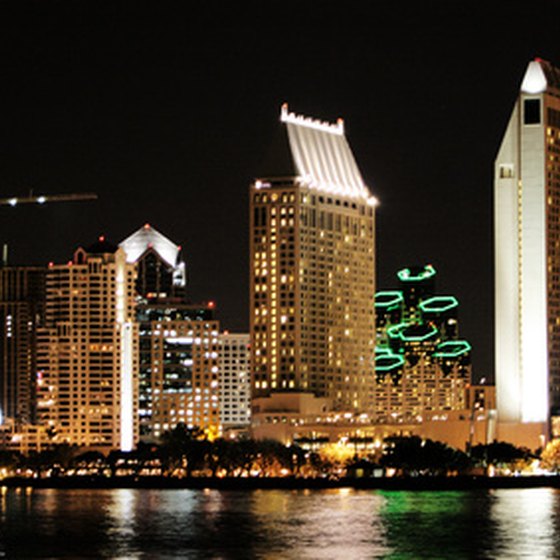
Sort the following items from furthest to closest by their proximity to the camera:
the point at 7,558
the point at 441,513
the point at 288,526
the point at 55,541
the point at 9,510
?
1. the point at 9,510
2. the point at 441,513
3. the point at 288,526
4. the point at 55,541
5. the point at 7,558

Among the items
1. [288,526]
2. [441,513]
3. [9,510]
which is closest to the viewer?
[288,526]

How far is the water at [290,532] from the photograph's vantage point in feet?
471

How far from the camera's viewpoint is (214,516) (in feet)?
606

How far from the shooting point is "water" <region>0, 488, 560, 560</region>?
143625mm

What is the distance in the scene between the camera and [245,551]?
144 meters

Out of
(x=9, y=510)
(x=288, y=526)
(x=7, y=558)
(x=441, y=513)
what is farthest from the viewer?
(x=9, y=510)

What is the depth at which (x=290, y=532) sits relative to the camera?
160 meters

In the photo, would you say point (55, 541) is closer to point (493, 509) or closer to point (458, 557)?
point (458, 557)

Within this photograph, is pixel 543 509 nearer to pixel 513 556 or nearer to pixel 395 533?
pixel 395 533

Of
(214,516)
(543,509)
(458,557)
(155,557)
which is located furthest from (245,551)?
(543,509)

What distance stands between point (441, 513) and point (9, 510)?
4610 centimetres

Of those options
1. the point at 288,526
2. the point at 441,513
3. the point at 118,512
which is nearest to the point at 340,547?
the point at 288,526

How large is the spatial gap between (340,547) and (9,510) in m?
61.7

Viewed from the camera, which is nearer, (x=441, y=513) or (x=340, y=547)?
(x=340, y=547)
